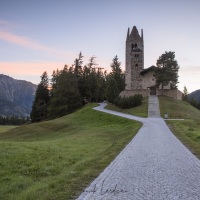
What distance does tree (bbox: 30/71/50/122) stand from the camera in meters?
92.8

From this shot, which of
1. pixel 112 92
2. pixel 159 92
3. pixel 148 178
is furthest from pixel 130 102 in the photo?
pixel 148 178

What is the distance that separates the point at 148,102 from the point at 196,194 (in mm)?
64035

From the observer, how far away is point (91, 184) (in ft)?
36.3

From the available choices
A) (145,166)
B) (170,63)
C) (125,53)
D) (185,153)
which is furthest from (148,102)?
Answer: (145,166)

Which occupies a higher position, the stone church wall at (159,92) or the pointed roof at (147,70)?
the pointed roof at (147,70)

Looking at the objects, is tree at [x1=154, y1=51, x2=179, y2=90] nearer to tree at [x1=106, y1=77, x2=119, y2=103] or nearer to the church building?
the church building

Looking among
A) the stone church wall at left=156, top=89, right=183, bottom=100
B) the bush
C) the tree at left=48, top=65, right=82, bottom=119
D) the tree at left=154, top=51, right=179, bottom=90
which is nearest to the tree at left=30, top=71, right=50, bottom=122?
the tree at left=48, top=65, right=82, bottom=119

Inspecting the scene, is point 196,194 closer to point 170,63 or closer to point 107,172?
point 107,172

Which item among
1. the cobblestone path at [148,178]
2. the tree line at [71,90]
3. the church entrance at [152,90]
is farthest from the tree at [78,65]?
the cobblestone path at [148,178]

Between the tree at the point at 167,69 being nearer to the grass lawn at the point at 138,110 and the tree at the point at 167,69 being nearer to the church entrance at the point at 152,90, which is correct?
the church entrance at the point at 152,90

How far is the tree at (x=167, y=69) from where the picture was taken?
78.9 metres

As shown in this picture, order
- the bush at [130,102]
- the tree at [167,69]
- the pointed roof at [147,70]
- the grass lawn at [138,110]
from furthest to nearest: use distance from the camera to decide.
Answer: the pointed roof at [147,70], the tree at [167,69], the bush at [130,102], the grass lawn at [138,110]

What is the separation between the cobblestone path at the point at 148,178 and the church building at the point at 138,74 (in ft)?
216

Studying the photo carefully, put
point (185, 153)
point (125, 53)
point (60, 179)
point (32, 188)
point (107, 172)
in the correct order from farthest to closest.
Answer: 1. point (125, 53)
2. point (185, 153)
3. point (107, 172)
4. point (60, 179)
5. point (32, 188)
